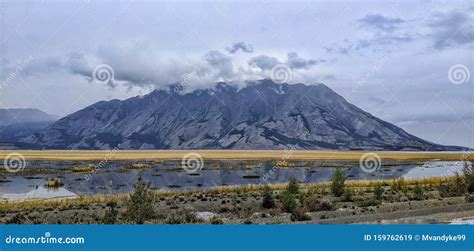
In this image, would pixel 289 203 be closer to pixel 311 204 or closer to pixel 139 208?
pixel 311 204

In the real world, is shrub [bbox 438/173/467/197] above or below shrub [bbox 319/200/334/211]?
above

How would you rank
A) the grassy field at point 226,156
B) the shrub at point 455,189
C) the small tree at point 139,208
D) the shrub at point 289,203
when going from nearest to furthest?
1. the small tree at point 139,208
2. the shrub at point 289,203
3. the shrub at point 455,189
4. the grassy field at point 226,156

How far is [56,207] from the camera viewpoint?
25.6 metres

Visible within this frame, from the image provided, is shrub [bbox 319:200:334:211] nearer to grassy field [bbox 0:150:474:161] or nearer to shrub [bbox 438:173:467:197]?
shrub [bbox 438:173:467:197]

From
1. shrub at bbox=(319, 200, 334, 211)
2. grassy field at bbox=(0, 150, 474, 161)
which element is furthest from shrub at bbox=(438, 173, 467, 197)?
grassy field at bbox=(0, 150, 474, 161)

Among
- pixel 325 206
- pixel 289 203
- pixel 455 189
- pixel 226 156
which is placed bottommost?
pixel 325 206

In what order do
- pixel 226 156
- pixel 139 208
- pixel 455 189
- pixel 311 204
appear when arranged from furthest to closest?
pixel 226 156, pixel 455 189, pixel 311 204, pixel 139 208

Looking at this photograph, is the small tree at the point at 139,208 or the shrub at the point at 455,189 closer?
the small tree at the point at 139,208

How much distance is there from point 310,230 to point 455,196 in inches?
696

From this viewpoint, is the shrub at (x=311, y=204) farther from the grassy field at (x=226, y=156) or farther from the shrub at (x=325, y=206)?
the grassy field at (x=226, y=156)

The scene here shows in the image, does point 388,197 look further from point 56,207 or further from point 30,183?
point 30,183

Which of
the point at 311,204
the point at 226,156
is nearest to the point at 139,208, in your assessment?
the point at 311,204

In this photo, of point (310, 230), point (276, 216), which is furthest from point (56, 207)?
point (310, 230)

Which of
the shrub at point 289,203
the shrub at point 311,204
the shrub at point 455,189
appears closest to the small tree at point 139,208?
the shrub at point 289,203
